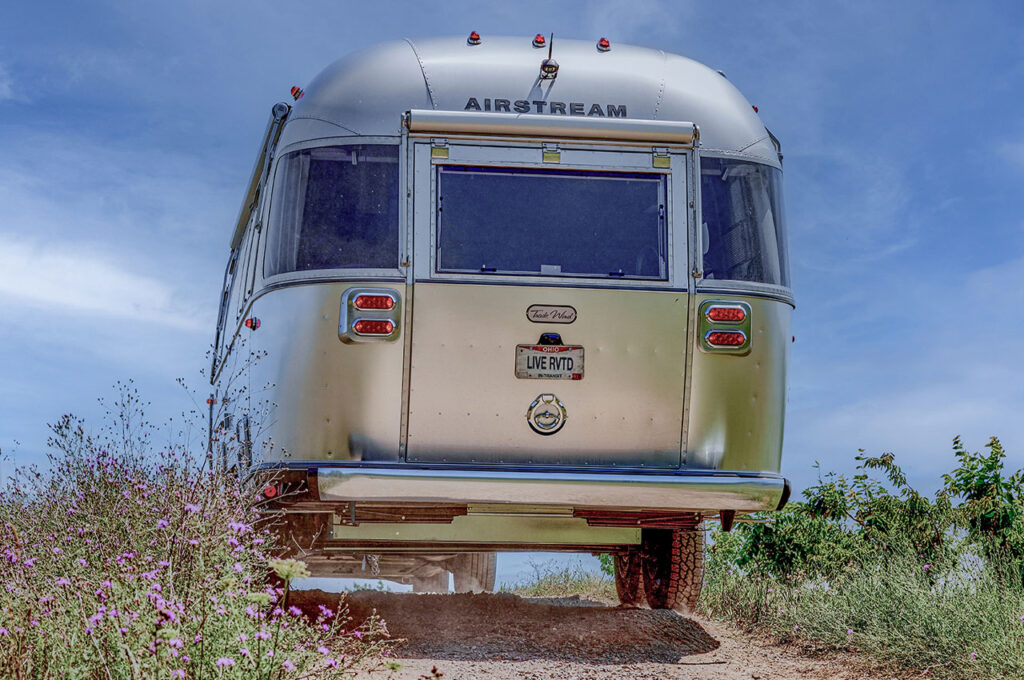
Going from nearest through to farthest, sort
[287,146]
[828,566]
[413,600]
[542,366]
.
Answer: [542,366] < [287,146] < [413,600] < [828,566]

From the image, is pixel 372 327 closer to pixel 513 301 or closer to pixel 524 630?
pixel 513 301

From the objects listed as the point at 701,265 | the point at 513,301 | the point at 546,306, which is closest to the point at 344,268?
the point at 513,301

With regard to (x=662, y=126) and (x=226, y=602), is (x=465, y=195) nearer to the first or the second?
(x=662, y=126)

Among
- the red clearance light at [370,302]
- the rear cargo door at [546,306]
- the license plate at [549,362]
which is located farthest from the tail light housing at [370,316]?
the license plate at [549,362]

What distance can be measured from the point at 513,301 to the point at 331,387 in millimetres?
1083

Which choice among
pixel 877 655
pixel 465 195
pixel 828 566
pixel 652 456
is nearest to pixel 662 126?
pixel 465 195

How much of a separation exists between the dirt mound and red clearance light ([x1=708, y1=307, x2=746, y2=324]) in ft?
6.58

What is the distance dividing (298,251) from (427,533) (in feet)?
5.96

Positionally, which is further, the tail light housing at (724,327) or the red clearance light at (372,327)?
the tail light housing at (724,327)

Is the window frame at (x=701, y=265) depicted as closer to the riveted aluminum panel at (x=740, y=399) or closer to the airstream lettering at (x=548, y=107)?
the riveted aluminum panel at (x=740, y=399)

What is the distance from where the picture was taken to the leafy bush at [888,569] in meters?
6.63

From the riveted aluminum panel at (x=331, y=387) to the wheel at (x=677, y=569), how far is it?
2419 millimetres

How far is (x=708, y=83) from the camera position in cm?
669

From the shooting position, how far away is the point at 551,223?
6113mm
